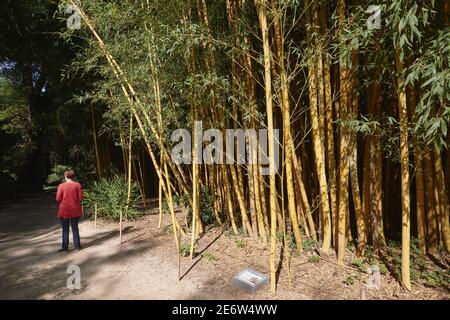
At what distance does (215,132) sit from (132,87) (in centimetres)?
119

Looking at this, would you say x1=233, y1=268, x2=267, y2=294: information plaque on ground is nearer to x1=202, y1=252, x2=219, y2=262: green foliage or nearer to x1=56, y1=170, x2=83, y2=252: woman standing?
x1=202, y1=252, x2=219, y2=262: green foliage

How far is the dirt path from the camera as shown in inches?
110

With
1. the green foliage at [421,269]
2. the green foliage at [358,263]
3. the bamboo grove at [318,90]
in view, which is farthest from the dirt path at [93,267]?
the green foliage at [421,269]

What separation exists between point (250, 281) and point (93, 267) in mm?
1806

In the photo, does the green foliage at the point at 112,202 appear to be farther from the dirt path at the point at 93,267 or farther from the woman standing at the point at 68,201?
the woman standing at the point at 68,201

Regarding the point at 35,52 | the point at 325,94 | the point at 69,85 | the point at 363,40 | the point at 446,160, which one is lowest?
the point at 446,160

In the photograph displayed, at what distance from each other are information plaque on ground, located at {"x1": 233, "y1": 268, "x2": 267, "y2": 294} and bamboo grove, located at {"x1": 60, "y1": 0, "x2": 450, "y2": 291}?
0.13 meters

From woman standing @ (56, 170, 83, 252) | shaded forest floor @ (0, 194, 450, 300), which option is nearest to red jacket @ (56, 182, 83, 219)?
woman standing @ (56, 170, 83, 252)

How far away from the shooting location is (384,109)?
360cm

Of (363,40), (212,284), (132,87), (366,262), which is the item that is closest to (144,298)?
(212,284)

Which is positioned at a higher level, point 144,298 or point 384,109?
point 384,109

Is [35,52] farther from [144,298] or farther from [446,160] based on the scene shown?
[446,160]
